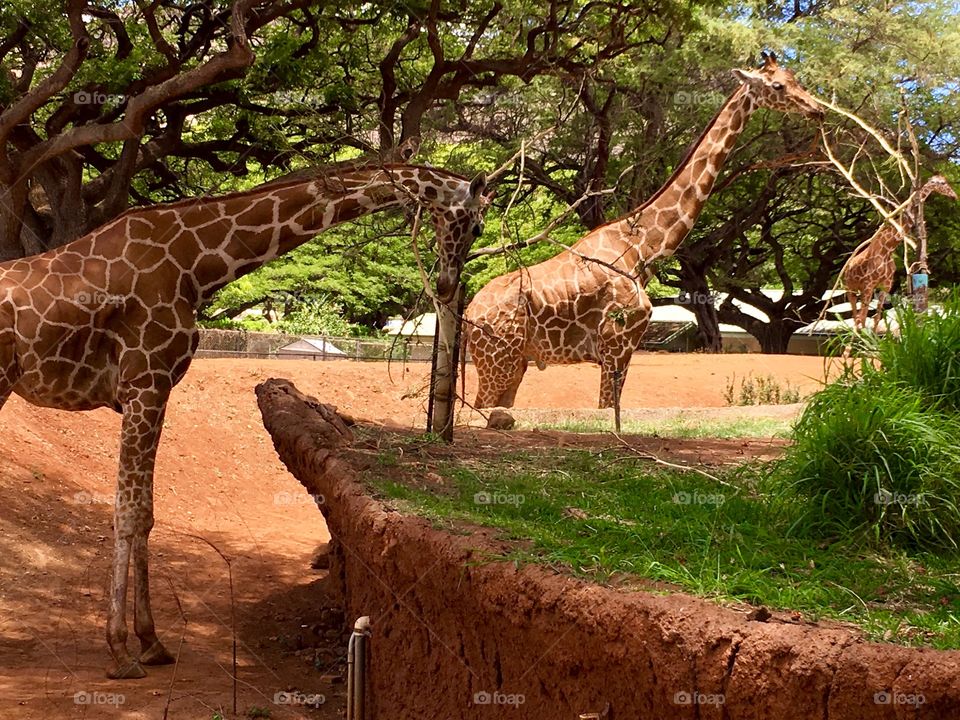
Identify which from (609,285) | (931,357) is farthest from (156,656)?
(609,285)

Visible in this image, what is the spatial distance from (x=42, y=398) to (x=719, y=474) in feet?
15.2

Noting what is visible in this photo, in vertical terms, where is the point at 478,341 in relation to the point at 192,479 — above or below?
above

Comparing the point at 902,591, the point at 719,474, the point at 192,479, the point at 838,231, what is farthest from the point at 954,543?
the point at 838,231

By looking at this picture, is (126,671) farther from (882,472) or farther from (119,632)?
(882,472)

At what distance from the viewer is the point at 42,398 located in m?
7.40

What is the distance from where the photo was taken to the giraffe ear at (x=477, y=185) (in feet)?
26.5

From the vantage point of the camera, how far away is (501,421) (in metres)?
11.3

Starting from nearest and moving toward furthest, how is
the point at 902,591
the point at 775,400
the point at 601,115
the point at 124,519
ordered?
the point at 902,591
the point at 124,519
the point at 775,400
the point at 601,115

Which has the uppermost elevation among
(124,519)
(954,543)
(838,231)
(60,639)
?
(838,231)

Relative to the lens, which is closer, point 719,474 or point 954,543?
point 954,543

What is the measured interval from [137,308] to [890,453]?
15.3 ft

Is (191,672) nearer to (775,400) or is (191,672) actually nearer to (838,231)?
(775,400)

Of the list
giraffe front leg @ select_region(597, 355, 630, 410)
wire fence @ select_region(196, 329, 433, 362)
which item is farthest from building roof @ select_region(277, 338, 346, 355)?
giraffe front leg @ select_region(597, 355, 630, 410)

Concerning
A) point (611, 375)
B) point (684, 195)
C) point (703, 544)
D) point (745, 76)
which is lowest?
point (703, 544)
